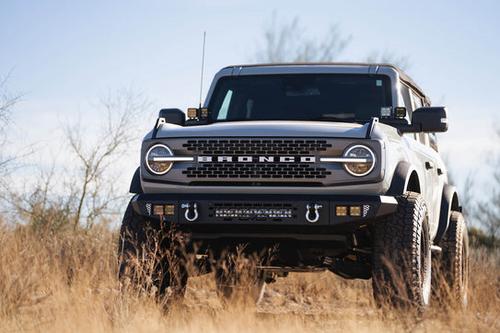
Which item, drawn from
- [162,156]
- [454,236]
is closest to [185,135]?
[162,156]

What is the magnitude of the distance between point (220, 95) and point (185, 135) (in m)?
1.62

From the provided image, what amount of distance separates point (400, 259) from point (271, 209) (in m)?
0.95

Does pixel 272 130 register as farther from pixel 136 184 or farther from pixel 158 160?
pixel 136 184

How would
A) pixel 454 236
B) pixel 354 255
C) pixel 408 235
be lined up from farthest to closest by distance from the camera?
pixel 454 236
pixel 354 255
pixel 408 235

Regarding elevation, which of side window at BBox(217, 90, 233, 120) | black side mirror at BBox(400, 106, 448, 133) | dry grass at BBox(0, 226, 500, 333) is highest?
side window at BBox(217, 90, 233, 120)

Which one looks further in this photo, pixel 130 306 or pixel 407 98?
pixel 407 98

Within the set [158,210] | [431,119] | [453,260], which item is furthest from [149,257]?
[453,260]

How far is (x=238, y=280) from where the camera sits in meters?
8.34

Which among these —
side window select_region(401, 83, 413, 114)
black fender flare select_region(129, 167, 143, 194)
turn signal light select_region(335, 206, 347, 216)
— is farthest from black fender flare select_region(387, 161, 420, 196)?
black fender flare select_region(129, 167, 143, 194)

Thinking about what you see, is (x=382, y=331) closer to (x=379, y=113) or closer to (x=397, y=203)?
(x=397, y=203)

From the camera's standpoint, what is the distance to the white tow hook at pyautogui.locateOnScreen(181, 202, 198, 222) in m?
6.98

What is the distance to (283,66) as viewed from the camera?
8.59 m

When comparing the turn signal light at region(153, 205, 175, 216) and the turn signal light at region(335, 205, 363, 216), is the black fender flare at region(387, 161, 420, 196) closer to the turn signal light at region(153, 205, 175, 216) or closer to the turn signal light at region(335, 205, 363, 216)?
the turn signal light at region(335, 205, 363, 216)

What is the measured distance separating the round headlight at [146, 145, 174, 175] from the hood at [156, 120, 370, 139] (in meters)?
0.09
